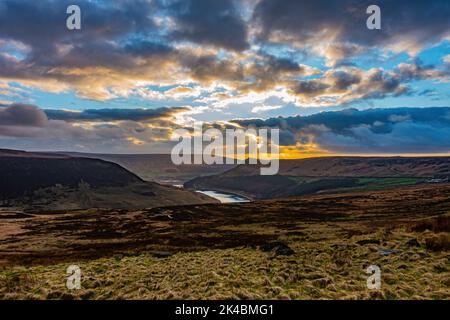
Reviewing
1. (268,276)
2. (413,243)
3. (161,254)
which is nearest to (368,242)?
(413,243)

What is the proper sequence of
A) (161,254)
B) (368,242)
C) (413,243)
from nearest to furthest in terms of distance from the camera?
(413,243), (368,242), (161,254)

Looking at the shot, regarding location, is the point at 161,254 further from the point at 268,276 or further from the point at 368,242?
the point at 368,242

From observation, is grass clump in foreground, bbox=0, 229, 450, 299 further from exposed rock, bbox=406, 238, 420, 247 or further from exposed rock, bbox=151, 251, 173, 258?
exposed rock, bbox=151, 251, 173, 258

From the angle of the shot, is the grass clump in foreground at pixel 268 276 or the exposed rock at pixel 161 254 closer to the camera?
the grass clump in foreground at pixel 268 276

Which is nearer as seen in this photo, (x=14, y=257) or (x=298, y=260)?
(x=298, y=260)

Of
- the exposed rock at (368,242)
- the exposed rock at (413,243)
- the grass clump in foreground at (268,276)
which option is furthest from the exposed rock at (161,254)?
the exposed rock at (413,243)

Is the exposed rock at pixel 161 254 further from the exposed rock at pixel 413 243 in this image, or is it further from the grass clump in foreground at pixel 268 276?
the exposed rock at pixel 413 243

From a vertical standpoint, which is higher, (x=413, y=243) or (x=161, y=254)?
(x=413, y=243)

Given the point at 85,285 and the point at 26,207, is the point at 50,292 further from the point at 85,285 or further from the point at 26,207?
the point at 26,207

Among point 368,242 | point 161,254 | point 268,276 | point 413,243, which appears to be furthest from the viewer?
point 161,254
